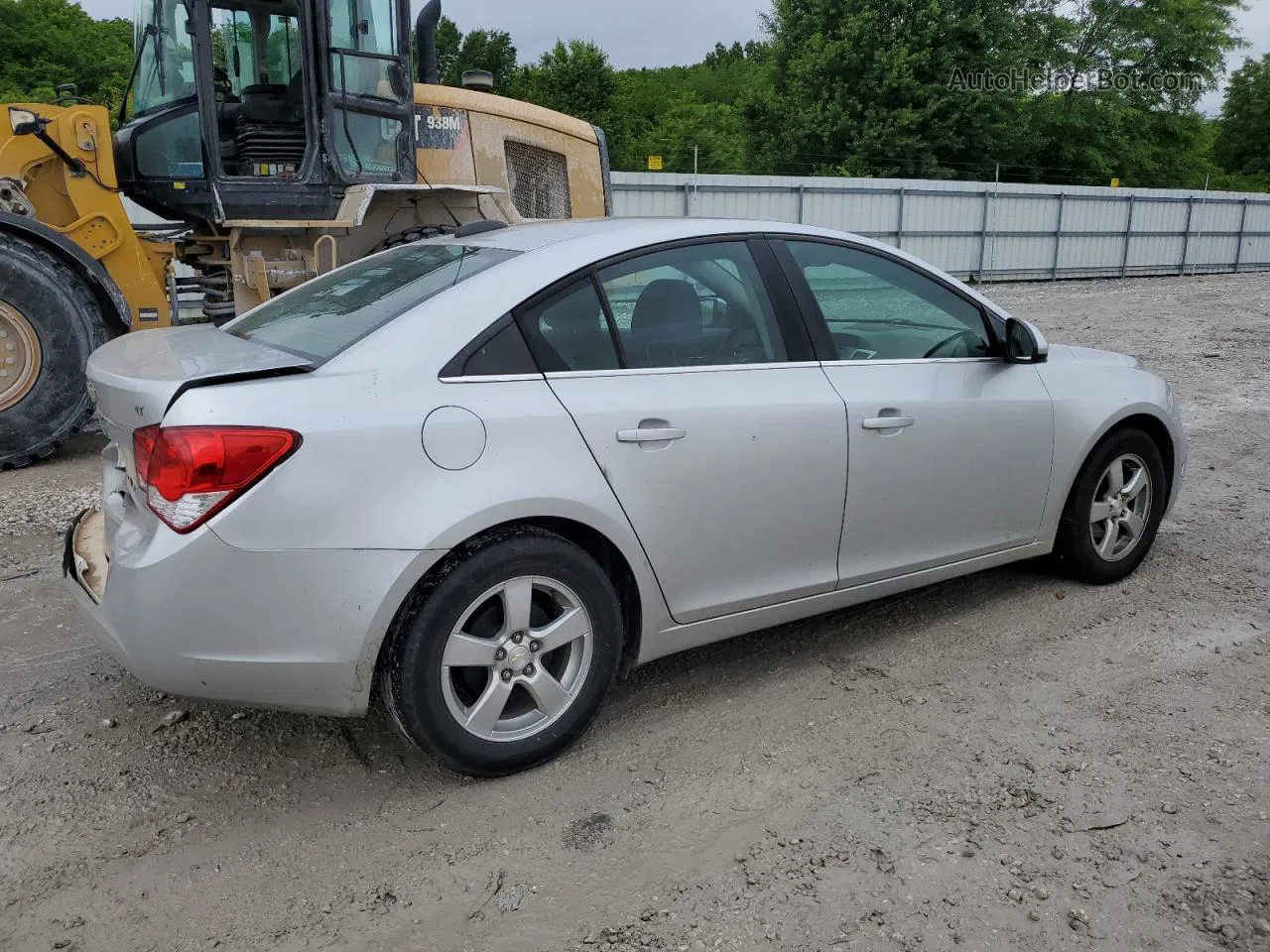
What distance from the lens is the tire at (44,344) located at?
22.0ft

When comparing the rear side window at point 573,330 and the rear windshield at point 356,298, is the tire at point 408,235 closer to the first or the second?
the rear windshield at point 356,298

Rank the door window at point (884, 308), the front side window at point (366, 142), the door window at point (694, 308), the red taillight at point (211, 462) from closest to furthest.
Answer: the red taillight at point (211, 462) → the door window at point (694, 308) → the door window at point (884, 308) → the front side window at point (366, 142)

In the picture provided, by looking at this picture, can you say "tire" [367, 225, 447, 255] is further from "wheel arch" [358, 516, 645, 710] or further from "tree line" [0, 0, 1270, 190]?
"tree line" [0, 0, 1270, 190]

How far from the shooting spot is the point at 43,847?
9.16ft

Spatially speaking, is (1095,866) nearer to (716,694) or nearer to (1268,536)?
(716,694)

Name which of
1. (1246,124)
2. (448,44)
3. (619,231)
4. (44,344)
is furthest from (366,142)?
(448,44)

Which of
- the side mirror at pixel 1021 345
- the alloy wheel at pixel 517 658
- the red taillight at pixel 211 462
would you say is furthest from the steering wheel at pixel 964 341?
the red taillight at pixel 211 462

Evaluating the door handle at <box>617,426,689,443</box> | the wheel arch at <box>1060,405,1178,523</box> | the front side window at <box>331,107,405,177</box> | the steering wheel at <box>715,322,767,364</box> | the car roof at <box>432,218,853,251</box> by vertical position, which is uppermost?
the front side window at <box>331,107,405,177</box>

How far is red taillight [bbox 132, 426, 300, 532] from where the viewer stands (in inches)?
104

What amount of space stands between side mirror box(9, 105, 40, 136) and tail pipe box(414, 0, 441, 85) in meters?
3.02

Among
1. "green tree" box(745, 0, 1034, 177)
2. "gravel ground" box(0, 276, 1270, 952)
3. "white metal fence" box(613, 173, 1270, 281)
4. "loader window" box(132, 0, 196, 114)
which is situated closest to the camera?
"gravel ground" box(0, 276, 1270, 952)

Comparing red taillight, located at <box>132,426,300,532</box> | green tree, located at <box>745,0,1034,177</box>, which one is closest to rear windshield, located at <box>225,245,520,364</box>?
red taillight, located at <box>132,426,300,532</box>

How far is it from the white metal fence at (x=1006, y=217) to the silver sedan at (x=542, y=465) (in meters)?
15.0

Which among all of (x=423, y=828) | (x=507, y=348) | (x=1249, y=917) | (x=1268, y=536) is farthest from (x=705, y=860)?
(x=1268, y=536)
